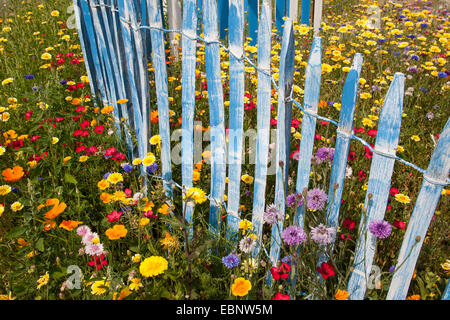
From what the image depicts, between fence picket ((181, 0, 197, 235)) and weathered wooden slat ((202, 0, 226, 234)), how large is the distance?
10 cm

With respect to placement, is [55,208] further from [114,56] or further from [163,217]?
[114,56]

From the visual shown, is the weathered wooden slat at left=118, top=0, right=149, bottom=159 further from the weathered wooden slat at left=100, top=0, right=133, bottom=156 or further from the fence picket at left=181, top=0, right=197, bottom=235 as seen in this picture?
the fence picket at left=181, top=0, right=197, bottom=235

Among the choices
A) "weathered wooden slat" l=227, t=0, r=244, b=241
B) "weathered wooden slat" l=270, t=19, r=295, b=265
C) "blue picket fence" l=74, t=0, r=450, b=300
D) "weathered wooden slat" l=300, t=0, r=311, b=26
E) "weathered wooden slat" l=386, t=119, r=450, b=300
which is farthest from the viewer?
"weathered wooden slat" l=300, t=0, r=311, b=26

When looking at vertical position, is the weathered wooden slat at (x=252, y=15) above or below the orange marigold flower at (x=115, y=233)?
above

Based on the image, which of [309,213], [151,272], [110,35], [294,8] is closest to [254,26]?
[294,8]

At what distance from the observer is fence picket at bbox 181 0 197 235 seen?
1604 mm

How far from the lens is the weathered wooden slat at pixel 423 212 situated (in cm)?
97

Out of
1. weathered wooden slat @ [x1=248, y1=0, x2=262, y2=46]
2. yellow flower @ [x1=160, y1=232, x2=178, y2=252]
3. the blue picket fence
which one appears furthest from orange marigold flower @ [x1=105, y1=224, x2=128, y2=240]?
weathered wooden slat @ [x1=248, y1=0, x2=262, y2=46]

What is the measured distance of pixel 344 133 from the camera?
1.20 meters

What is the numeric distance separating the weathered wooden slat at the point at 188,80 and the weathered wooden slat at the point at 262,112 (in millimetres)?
354

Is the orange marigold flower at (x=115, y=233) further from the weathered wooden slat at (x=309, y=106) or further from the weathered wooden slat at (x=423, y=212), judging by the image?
the weathered wooden slat at (x=423, y=212)

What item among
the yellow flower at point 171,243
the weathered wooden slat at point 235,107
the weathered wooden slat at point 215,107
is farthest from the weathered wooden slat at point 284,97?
the yellow flower at point 171,243
